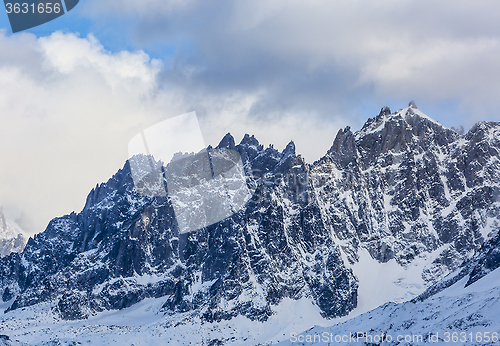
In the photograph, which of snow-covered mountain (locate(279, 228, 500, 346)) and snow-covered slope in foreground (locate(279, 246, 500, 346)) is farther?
snow-covered mountain (locate(279, 228, 500, 346))

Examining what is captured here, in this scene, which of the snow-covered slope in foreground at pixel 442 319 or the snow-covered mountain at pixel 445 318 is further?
the snow-covered mountain at pixel 445 318

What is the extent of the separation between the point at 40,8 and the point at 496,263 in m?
131

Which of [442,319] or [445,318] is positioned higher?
[445,318]

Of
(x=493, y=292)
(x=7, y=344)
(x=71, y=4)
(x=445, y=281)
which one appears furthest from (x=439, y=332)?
(x=7, y=344)

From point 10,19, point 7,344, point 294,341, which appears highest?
point 10,19

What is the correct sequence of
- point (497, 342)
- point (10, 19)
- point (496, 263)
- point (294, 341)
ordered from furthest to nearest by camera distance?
1. point (294, 341)
2. point (496, 263)
3. point (497, 342)
4. point (10, 19)

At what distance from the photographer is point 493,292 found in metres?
140

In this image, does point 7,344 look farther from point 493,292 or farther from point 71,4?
point 493,292

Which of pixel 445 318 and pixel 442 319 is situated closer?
pixel 445 318

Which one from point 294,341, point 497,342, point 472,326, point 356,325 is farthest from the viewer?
point 294,341

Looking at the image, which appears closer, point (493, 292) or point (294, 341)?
point (493, 292)

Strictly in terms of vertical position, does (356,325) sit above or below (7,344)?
below

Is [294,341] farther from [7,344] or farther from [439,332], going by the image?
[7,344]

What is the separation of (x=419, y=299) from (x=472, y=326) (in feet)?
147
